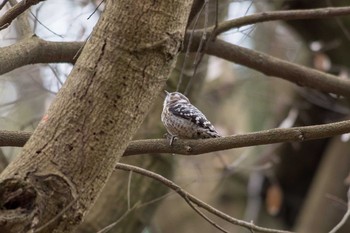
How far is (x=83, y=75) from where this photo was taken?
7.35ft

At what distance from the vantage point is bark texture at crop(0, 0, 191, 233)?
2.05 meters

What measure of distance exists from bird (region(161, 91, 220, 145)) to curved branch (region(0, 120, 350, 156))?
39 cm

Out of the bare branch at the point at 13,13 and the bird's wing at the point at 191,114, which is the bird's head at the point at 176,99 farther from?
the bare branch at the point at 13,13

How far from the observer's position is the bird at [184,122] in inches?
137

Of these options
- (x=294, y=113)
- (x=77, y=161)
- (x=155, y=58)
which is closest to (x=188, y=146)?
(x=155, y=58)

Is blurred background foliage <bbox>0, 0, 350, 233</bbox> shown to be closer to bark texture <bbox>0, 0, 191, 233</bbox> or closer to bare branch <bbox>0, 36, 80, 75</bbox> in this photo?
bare branch <bbox>0, 36, 80, 75</bbox>

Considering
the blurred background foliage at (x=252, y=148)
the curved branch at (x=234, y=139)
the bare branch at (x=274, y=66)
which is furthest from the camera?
the blurred background foliage at (x=252, y=148)

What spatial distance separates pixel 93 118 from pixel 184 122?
143 centimetres

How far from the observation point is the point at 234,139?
2.69m

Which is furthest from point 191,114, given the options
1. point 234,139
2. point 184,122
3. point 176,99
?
point 234,139

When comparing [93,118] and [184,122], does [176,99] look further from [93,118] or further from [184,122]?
[93,118]

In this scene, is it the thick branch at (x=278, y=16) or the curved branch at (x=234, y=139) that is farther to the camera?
the thick branch at (x=278, y=16)

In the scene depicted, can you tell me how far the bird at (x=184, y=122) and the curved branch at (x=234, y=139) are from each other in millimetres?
388

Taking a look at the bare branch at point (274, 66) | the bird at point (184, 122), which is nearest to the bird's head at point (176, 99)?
the bird at point (184, 122)
